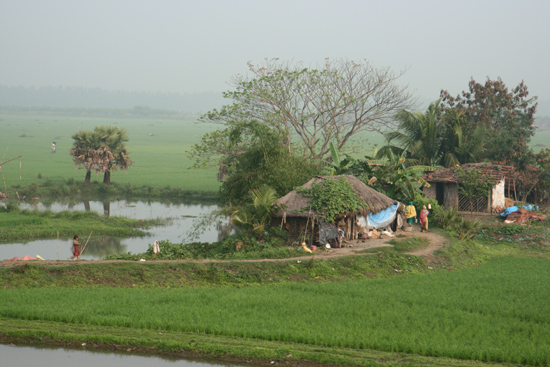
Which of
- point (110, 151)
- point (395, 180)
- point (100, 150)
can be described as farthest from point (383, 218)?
point (100, 150)

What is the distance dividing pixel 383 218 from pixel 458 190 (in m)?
7.17

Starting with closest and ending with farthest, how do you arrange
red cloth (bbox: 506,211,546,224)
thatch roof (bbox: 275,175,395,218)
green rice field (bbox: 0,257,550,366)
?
green rice field (bbox: 0,257,550,366) → thatch roof (bbox: 275,175,395,218) → red cloth (bbox: 506,211,546,224)

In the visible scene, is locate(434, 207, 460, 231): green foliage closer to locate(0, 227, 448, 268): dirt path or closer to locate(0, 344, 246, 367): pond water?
locate(0, 227, 448, 268): dirt path

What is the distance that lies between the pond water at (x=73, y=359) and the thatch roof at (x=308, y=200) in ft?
29.7

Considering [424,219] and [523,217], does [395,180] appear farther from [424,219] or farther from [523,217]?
[523,217]

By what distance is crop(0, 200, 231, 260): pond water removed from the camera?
75.6 ft

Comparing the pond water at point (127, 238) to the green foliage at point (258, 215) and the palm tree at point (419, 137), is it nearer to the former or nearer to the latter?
the green foliage at point (258, 215)

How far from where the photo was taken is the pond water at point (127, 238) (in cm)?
2303

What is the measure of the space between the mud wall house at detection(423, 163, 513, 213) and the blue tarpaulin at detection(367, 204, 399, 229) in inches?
225

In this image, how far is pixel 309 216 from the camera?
19047 mm

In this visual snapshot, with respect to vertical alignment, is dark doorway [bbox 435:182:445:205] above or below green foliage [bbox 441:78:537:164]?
below

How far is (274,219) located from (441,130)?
17.7m

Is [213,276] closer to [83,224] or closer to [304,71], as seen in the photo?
[83,224]

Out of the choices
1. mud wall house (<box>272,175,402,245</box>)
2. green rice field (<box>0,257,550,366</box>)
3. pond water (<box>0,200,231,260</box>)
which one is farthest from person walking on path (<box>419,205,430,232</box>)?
pond water (<box>0,200,231,260</box>)
